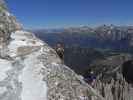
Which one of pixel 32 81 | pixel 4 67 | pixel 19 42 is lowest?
pixel 32 81

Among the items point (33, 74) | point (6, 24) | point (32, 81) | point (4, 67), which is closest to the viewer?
point (32, 81)

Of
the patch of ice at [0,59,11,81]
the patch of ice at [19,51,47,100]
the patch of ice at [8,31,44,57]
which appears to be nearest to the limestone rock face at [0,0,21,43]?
the patch of ice at [8,31,44,57]

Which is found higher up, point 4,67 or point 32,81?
point 4,67

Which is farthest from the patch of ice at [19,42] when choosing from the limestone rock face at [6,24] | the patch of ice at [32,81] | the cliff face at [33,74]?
the patch of ice at [32,81]

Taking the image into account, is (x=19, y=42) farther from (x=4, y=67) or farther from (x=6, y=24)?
(x=4, y=67)

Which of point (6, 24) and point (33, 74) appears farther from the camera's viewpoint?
point (6, 24)

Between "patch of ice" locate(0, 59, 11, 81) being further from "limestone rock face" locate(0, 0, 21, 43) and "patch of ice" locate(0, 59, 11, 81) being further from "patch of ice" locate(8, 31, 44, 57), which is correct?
"limestone rock face" locate(0, 0, 21, 43)

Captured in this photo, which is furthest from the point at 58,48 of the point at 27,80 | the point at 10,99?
the point at 10,99

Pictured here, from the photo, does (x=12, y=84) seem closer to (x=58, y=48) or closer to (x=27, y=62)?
(x=27, y=62)

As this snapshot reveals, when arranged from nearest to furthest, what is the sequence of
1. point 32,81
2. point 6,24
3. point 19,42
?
point 32,81 → point 19,42 → point 6,24

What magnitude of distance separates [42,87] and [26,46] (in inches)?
92.8

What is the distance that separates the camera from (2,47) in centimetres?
1040

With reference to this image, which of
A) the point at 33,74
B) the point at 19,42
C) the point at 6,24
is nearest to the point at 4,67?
the point at 33,74

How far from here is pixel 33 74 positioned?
29.9 feet
